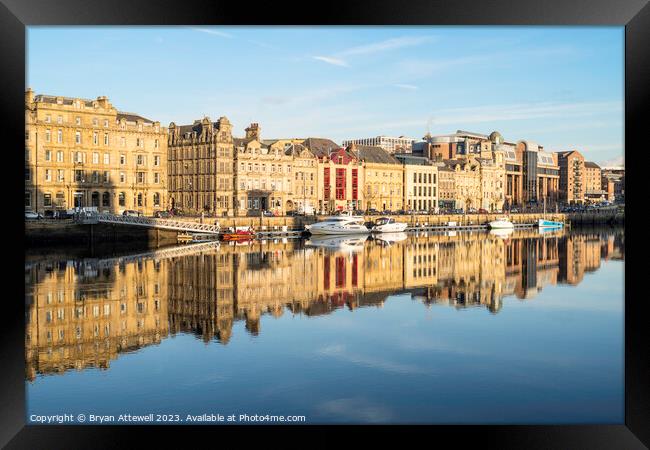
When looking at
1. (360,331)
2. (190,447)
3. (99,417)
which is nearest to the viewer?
(190,447)

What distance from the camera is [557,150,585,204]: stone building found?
174m

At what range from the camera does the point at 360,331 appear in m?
21.1

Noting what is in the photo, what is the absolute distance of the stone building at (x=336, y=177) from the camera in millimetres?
90188

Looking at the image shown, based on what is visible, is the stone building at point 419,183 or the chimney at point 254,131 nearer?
the chimney at point 254,131

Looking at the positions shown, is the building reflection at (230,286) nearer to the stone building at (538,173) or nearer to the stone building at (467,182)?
the stone building at (467,182)

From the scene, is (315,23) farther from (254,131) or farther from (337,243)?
(254,131)

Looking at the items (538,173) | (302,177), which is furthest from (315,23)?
(538,173)

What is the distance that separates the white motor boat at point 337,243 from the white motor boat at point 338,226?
56cm

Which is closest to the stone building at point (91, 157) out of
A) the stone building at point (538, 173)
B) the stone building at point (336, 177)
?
the stone building at point (336, 177)

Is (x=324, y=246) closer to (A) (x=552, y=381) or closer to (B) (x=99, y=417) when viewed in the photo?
(A) (x=552, y=381)

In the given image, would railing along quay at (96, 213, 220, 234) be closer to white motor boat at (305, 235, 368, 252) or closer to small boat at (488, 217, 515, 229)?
white motor boat at (305, 235, 368, 252)

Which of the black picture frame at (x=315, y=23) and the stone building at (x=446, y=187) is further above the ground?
the stone building at (x=446, y=187)
